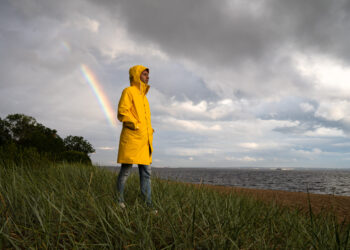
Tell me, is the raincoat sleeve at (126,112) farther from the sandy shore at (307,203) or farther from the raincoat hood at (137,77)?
the sandy shore at (307,203)

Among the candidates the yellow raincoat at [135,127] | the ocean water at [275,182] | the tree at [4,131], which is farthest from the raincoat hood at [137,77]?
the tree at [4,131]

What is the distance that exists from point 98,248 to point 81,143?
33.4m

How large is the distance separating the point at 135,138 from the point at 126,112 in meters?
0.45

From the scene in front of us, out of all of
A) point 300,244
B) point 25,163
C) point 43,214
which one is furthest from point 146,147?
point 25,163

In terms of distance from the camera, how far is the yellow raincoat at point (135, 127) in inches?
141

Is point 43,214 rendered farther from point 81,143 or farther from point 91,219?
point 81,143

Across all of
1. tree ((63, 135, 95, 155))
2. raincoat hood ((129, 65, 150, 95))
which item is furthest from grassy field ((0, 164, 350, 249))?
tree ((63, 135, 95, 155))

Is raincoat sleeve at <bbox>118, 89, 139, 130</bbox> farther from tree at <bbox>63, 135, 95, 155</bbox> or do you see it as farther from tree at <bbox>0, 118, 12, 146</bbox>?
tree at <bbox>0, 118, 12, 146</bbox>

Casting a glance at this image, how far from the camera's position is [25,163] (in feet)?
22.5

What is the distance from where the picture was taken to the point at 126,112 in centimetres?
361

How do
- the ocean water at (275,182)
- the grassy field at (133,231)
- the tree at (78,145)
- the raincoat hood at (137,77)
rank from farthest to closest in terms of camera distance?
the tree at (78,145)
the ocean water at (275,182)
the raincoat hood at (137,77)
the grassy field at (133,231)

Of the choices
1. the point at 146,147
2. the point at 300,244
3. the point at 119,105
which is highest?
the point at 119,105

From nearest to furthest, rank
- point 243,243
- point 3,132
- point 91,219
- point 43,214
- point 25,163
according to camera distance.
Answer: point 243,243 < point 43,214 < point 91,219 < point 25,163 < point 3,132

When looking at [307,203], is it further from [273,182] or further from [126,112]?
[273,182]
